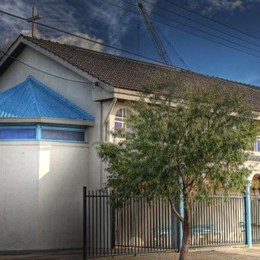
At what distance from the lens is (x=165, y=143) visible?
14961 mm

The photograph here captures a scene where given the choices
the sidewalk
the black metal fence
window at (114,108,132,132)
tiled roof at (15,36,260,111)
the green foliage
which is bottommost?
the sidewalk

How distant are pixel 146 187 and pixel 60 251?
698 centimetres

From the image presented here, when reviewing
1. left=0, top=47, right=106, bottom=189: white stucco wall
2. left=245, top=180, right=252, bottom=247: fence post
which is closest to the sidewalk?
left=245, top=180, right=252, bottom=247: fence post

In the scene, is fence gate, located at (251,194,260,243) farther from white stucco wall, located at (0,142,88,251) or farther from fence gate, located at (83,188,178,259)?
white stucco wall, located at (0,142,88,251)

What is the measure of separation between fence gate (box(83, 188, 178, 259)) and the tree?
153 inches

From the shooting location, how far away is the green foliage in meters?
14.9

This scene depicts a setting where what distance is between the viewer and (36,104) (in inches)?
878

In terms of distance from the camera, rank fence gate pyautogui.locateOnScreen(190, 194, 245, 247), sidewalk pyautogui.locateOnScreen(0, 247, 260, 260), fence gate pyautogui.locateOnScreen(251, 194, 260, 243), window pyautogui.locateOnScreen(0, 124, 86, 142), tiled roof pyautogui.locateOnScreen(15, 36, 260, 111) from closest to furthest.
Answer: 1. sidewalk pyautogui.locateOnScreen(0, 247, 260, 260)
2. fence gate pyautogui.locateOnScreen(190, 194, 245, 247)
3. window pyautogui.locateOnScreen(0, 124, 86, 142)
4. tiled roof pyautogui.locateOnScreen(15, 36, 260, 111)
5. fence gate pyautogui.locateOnScreen(251, 194, 260, 243)

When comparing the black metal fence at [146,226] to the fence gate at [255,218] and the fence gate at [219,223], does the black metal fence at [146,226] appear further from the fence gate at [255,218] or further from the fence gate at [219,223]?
the fence gate at [255,218]

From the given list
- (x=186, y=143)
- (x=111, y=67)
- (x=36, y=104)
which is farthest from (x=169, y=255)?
(x=111, y=67)

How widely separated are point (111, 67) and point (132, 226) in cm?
843

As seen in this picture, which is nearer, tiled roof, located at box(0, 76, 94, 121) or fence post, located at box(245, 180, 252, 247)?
tiled roof, located at box(0, 76, 94, 121)

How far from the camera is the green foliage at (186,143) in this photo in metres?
14.9

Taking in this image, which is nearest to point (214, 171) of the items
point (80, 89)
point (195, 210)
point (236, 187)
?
point (236, 187)
